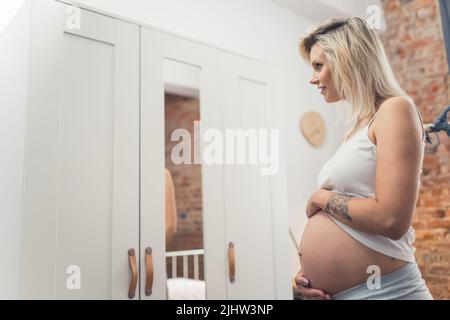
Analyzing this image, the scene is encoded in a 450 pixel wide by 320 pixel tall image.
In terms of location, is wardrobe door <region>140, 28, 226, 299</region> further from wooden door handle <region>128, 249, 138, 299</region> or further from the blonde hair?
the blonde hair

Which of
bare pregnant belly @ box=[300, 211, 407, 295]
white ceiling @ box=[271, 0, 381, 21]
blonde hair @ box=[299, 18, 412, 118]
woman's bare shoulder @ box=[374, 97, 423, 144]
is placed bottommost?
bare pregnant belly @ box=[300, 211, 407, 295]

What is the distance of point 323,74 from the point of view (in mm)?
1104

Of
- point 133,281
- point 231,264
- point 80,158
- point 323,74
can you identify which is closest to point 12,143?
point 80,158

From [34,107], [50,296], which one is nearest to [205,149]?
[34,107]

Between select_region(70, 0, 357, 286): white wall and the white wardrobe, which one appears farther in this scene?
select_region(70, 0, 357, 286): white wall

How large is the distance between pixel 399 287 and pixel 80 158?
0.98m

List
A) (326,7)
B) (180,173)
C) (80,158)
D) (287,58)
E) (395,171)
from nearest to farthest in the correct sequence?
1. (395,171)
2. (80,158)
3. (180,173)
4. (326,7)
5. (287,58)

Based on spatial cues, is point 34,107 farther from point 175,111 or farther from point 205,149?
point 205,149

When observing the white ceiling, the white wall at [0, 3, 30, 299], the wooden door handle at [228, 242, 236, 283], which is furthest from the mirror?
the white ceiling

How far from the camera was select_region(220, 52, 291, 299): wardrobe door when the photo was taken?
1.53 metres

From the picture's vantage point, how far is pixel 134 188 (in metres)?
1.27

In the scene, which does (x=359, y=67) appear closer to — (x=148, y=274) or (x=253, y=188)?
(x=253, y=188)
